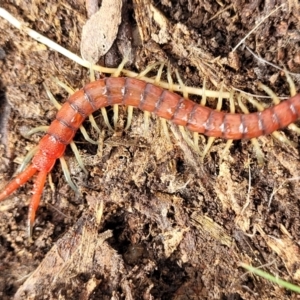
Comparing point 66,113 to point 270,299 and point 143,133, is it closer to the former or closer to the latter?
point 143,133

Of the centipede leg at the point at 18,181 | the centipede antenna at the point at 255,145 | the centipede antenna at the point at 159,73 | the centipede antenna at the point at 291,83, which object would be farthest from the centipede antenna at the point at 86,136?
the centipede antenna at the point at 291,83

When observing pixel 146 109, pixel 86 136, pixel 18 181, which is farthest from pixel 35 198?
pixel 146 109

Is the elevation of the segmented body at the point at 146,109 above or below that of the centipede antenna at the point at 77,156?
above

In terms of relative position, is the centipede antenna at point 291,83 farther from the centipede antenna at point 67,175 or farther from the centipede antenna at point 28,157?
the centipede antenna at point 28,157

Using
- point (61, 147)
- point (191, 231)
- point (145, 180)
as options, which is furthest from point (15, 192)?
point (191, 231)

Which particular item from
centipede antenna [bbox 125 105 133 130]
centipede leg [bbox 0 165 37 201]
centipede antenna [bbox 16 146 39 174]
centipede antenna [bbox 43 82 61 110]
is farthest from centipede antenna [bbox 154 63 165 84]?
centipede leg [bbox 0 165 37 201]

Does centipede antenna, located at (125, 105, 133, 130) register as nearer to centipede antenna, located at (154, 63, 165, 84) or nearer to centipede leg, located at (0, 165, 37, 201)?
centipede antenna, located at (154, 63, 165, 84)
